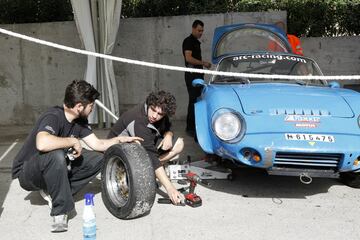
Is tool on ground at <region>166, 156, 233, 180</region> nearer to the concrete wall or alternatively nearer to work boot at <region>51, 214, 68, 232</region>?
work boot at <region>51, 214, 68, 232</region>

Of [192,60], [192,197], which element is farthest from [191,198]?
[192,60]

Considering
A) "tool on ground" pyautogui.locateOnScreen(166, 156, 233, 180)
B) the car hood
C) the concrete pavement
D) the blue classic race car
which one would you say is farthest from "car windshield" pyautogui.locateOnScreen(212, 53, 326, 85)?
the concrete pavement

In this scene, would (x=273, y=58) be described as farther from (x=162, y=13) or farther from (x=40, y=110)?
(x=40, y=110)

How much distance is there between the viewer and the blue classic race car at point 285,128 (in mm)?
3828

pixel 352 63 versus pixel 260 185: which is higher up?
pixel 352 63

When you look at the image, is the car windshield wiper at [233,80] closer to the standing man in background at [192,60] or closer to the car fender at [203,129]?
the car fender at [203,129]

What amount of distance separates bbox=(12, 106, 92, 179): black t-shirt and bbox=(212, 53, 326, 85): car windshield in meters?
2.02

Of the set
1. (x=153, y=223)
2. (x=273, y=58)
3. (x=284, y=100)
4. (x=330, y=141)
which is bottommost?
(x=153, y=223)

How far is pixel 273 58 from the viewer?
213 inches

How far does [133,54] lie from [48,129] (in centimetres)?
490

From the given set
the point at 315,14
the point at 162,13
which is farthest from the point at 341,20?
the point at 162,13

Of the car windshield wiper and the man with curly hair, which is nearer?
the man with curly hair

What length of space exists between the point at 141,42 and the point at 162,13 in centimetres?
99

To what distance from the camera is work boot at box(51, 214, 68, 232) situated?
11.4ft
